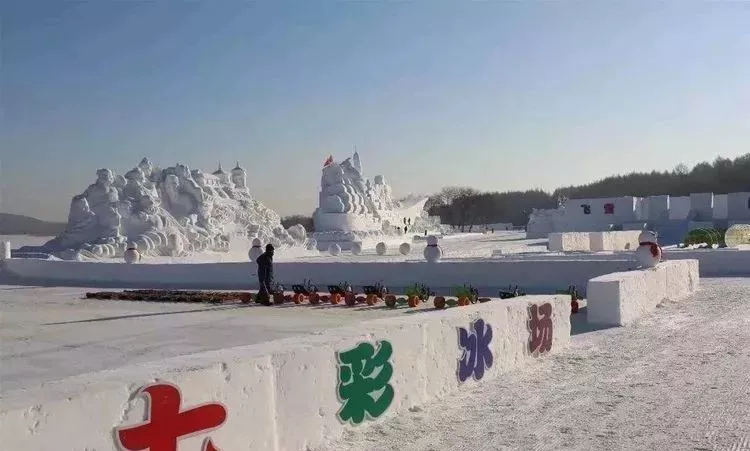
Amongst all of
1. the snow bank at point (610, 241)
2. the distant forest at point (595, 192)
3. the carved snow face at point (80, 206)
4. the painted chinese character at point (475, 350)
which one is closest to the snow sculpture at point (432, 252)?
the painted chinese character at point (475, 350)

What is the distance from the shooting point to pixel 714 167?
85375 mm

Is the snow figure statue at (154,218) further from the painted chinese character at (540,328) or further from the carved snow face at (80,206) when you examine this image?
the painted chinese character at (540,328)

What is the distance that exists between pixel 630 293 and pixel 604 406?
546cm

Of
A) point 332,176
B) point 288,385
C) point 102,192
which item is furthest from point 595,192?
point 288,385

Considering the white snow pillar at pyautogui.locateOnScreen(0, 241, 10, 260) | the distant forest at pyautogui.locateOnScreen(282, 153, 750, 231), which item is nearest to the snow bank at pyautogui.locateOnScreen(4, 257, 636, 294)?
the white snow pillar at pyautogui.locateOnScreen(0, 241, 10, 260)

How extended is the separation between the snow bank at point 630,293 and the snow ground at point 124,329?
3.60 m

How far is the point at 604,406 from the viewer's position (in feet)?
20.6

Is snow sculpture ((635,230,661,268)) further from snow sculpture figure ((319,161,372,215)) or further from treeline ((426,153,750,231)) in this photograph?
treeline ((426,153,750,231))

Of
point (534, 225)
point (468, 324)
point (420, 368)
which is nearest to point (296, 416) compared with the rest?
point (420, 368)

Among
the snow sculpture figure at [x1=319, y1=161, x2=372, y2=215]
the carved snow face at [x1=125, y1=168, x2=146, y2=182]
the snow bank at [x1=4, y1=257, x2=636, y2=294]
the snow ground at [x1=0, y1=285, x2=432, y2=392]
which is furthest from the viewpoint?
the snow sculpture figure at [x1=319, y1=161, x2=372, y2=215]

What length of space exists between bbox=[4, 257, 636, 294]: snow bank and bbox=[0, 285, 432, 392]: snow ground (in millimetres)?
3759

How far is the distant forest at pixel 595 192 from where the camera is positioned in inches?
3059

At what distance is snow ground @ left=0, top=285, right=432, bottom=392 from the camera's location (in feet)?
28.4

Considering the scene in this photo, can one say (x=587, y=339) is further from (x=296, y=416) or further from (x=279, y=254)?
(x=279, y=254)
